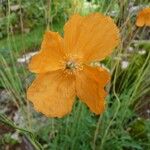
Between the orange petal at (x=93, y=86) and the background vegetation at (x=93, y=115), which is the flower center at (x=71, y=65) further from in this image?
the background vegetation at (x=93, y=115)

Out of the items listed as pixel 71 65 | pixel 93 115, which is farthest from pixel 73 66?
pixel 93 115

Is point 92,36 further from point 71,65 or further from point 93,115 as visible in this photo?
point 93,115

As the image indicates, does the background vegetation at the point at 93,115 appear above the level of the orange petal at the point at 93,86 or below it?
below

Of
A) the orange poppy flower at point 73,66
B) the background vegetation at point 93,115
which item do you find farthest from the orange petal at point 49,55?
the background vegetation at point 93,115

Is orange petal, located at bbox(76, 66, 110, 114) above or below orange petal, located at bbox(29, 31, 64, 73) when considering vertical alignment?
below

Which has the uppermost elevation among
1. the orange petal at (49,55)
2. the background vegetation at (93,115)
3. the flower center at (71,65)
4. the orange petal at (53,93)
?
the orange petal at (49,55)

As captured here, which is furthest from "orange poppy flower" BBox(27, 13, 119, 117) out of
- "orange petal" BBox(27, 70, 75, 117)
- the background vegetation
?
the background vegetation

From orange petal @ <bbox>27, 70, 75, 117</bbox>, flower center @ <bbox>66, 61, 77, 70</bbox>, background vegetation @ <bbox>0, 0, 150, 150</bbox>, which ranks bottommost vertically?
background vegetation @ <bbox>0, 0, 150, 150</bbox>

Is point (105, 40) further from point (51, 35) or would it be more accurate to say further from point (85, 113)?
point (85, 113)

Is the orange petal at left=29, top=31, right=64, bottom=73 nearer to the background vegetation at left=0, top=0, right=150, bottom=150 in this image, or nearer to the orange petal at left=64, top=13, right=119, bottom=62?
the orange petal at left=64, top=13, right=119, bottom=62
